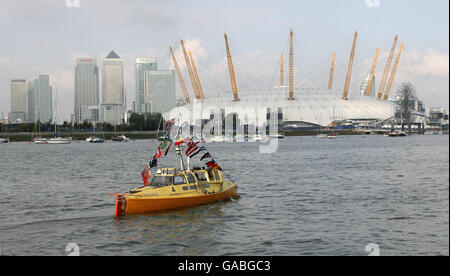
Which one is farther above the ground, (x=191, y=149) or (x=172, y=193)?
(x=191, y=149)

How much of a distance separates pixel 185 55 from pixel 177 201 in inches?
5976

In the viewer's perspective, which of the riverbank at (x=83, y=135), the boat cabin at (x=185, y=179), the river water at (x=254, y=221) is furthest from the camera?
the riverbank at (x=83, y=135)

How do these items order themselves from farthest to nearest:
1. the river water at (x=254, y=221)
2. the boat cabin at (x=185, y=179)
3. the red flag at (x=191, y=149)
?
the red flag at (x=191, y=149) → the boat cabin at (x=185, y=179) → the river water at (x=254, y=221)

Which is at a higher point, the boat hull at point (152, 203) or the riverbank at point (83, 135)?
the riverbank at point (83, 135)

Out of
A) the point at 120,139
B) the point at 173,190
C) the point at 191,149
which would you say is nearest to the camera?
the point at 173,190

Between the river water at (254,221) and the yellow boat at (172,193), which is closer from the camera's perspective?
the river water at (254,221)

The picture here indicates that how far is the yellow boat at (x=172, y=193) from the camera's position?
26.1 metres

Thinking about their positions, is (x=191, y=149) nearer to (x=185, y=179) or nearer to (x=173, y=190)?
(x=185, y=179)

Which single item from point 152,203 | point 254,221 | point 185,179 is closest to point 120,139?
point 185,179

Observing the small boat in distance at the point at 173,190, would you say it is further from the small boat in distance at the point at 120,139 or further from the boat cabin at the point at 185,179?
the small boat in distance at the point at 120,139

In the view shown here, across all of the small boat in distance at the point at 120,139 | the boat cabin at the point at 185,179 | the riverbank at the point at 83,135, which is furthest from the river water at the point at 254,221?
the riverbank at the point at 83,135

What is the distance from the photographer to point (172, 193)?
27031 mm
